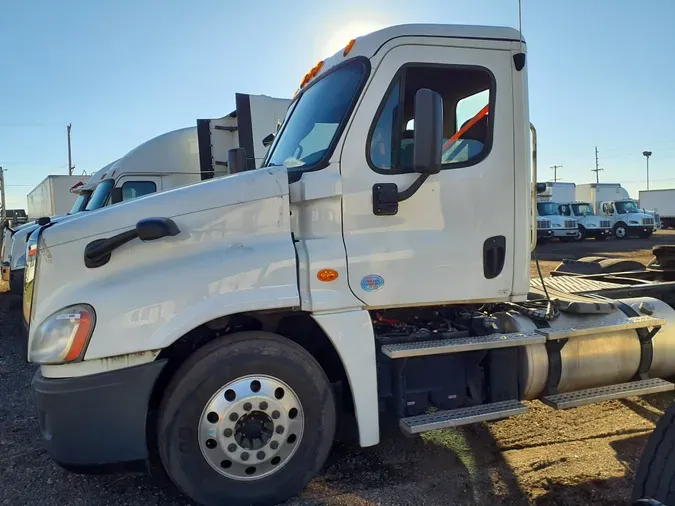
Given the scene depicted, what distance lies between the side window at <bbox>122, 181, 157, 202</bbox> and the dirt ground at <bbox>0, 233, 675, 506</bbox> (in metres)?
6.24

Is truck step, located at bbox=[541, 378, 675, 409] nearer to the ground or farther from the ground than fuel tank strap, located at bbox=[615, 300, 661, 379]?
nearer to the ground

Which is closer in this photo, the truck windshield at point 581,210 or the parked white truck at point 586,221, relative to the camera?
the parked white truck at point 586,221

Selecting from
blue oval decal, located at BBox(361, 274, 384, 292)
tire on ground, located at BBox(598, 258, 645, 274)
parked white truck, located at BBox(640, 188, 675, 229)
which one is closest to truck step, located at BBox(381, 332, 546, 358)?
blue oval decal, located at BBox(361, 274, 384, 292)

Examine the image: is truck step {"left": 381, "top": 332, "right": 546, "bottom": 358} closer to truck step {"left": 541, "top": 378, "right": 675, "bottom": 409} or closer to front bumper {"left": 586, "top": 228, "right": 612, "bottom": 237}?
truck step {"left": 541, "top": 378, "right": 675, "bottom": 409}

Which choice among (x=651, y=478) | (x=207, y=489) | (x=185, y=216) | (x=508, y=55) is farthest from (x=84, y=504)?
(x=508, y=55)

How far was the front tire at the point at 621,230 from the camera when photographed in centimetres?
3176

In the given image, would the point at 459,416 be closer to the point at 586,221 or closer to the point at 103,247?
the point at 103,247

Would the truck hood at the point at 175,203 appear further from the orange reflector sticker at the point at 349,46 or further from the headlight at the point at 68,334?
the orange reflector sticker at the point at 349,46

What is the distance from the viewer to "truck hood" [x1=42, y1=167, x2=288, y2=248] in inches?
124

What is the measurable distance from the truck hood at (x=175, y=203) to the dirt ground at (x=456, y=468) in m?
1.71

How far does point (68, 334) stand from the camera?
294cm

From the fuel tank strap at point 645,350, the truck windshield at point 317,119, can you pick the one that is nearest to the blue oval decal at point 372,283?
the truck windshield at point 317,119

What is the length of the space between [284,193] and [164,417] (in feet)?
4.83

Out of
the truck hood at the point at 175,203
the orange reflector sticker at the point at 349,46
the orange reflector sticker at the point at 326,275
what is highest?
the orange reflector sticker at the point at 349,46
